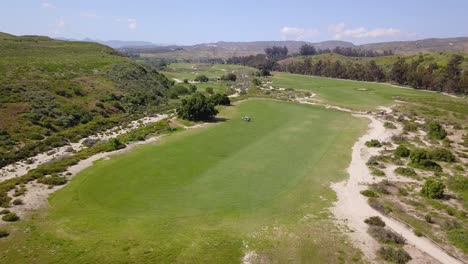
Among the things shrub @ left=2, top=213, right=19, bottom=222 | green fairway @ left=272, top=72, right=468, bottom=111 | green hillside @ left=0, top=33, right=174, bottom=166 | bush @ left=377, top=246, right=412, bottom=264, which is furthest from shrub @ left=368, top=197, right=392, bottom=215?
green fairway @ left=272, top=72, right=468, bottom=111

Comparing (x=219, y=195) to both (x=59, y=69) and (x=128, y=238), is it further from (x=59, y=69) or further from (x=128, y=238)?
(x=59, y=69)

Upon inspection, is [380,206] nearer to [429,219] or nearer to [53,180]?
[429,219]

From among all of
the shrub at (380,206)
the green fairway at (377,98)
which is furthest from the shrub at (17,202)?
the green fairway at (377,98)

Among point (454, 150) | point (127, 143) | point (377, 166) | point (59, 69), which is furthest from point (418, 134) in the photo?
point (59, 69)

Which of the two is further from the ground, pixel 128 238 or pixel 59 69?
pixel 59 69

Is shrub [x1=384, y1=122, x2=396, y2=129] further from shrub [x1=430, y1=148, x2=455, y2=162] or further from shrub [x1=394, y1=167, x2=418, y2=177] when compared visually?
shrub [x1=394, y1=167, x2=418, y2=177]

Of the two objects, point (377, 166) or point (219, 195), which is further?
point (377, 166)
